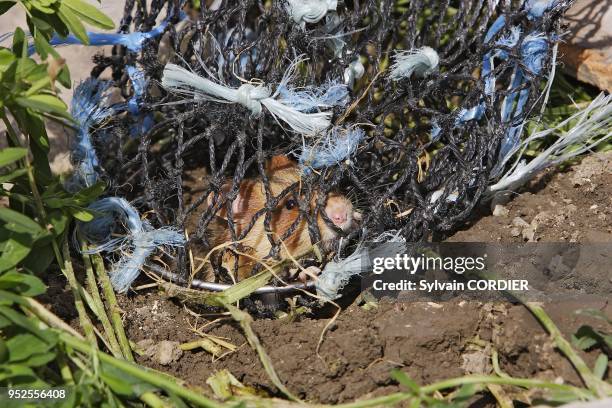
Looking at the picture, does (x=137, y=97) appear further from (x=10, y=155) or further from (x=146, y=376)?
(x=146, y=376)

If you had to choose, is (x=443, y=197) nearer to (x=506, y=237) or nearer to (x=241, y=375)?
(x=506, y=237)

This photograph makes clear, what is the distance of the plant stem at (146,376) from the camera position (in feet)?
8.23

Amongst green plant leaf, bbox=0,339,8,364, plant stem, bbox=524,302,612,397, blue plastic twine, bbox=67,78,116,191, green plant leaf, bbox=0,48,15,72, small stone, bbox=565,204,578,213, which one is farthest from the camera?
small stone, bbox=565,204,578,213

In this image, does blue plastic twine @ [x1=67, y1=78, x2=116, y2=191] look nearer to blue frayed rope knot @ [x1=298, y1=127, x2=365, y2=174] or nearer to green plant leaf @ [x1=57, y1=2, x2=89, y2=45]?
green plant leaf @ [x1=57, y1=2, x2=89, y2=45]

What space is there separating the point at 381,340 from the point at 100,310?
114 cm

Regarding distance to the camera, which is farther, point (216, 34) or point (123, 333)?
point (216, 34)

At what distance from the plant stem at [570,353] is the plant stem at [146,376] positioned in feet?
4.01

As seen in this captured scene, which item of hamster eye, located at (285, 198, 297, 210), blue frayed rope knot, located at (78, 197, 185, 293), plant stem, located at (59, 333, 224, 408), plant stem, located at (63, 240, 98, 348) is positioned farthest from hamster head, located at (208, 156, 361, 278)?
plant stem, located at (59, 333, 224, 408)

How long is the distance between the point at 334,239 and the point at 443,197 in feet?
1.66

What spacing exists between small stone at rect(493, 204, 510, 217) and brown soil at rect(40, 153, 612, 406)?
0.56 ft

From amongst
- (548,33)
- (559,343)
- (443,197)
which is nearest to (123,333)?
(443,197)

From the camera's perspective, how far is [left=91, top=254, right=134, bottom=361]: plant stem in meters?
3.02

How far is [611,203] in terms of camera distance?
11.6ft

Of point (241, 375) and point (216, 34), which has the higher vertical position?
point (216, 34)
